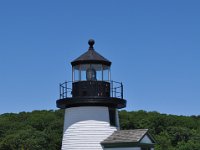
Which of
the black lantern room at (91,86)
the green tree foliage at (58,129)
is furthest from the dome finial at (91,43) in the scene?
the green tree foliage at (58,129)

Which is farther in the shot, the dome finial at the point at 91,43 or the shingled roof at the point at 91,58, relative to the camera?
the dome finial at the point at 91,43

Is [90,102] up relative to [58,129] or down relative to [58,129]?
down

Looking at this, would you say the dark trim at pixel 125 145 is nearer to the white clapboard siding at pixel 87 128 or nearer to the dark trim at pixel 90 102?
the white clapboard siding at pixel 87 128

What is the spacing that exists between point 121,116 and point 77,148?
62.4m

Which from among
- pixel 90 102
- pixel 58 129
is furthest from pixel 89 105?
pixel 58 129

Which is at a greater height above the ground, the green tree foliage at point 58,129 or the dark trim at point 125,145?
the green tree foliage at point 58,129

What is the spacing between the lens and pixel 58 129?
7650 centimetres

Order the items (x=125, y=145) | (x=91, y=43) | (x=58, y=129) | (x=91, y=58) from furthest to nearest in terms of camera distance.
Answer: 1. (x=58, y=129)
2. (x=91, y=43)
3. (x=91, y=58)
4. (x=125, y=145)

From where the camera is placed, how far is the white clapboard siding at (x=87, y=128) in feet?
81.0

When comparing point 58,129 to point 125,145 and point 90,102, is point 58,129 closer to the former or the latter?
point 90,102

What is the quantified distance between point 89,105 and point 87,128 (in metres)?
1.23

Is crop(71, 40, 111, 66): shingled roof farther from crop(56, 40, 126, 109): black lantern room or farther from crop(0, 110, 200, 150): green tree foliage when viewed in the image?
crop(0, 110, 200, 150): green tree foliage

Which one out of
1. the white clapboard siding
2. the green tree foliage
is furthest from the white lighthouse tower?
the green tree foliage

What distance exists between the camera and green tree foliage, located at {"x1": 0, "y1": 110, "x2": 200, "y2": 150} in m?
65.0
